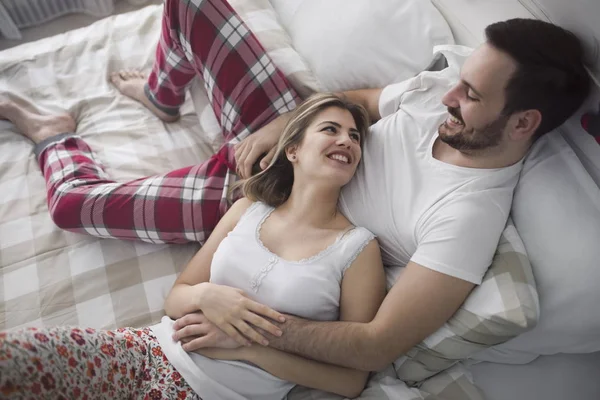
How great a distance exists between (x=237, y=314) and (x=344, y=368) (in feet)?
0.89

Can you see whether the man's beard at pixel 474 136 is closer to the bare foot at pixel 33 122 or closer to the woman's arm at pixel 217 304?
the woman's arm at pixel 217 304

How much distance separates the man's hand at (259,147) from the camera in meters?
1.31

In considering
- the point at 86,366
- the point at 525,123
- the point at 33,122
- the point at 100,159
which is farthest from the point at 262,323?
the point at 33,122

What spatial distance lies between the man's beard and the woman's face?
8.9 inches

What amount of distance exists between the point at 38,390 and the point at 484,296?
35.1 inches

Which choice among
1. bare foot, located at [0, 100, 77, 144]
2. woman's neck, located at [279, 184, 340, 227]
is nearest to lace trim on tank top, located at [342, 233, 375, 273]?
woman's neck, located at [279, 184, 340, 227]

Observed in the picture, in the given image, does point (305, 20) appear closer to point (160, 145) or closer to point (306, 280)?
point (160, 145)

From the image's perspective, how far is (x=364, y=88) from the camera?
145 cm

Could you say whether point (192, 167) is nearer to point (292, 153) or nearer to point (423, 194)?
point (292, 153)

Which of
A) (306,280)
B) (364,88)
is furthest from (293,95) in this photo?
(306,280)

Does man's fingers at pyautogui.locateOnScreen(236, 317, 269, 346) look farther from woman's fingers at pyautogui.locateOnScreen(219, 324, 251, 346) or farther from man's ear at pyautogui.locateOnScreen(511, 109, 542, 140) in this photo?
man's ear at pyautogui.locateOnScreen(511, 109, 542, 140)

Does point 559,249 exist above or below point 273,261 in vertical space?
above

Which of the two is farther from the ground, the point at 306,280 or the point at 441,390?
the point at 306,280

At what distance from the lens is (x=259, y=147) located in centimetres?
132
